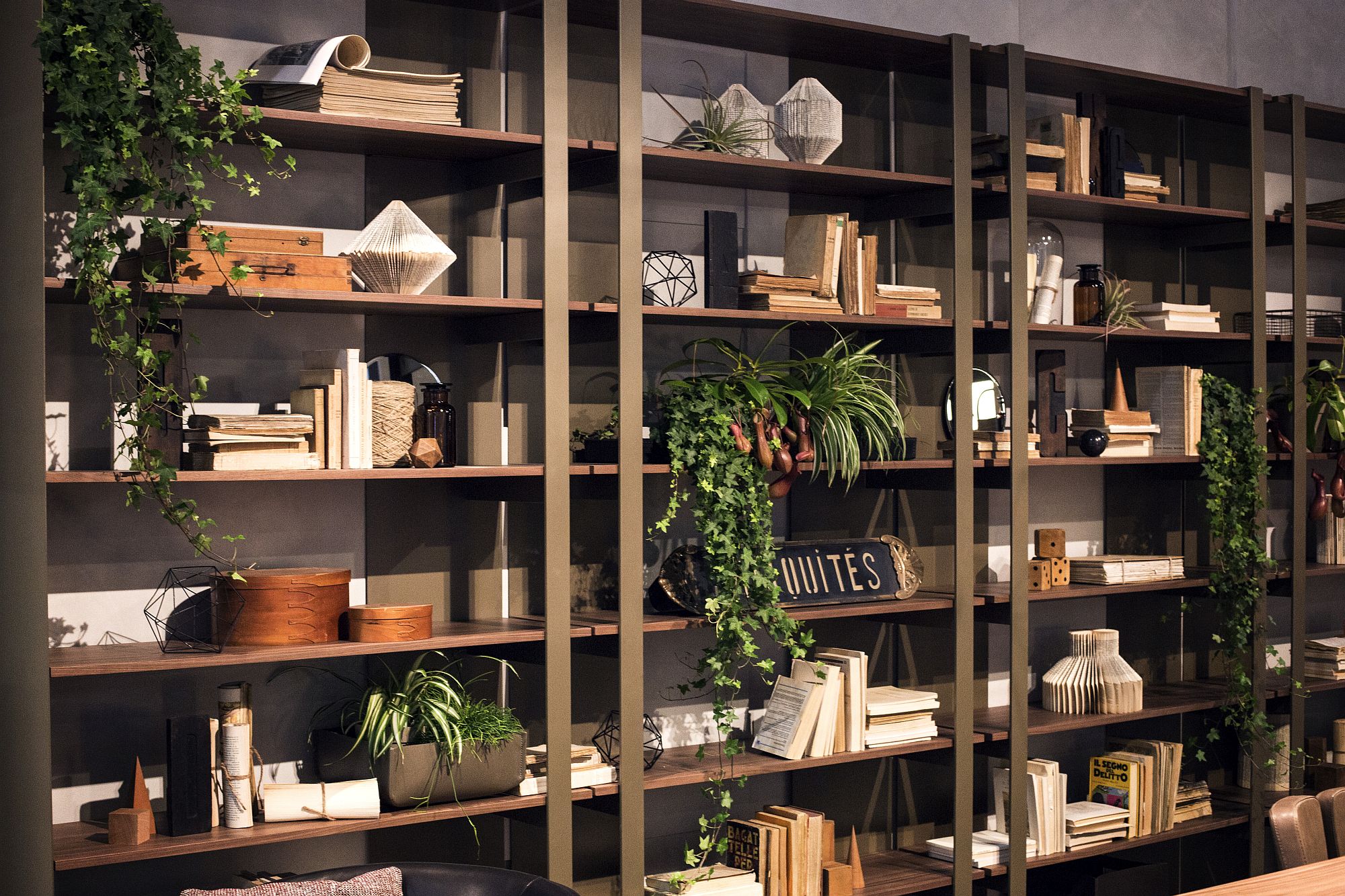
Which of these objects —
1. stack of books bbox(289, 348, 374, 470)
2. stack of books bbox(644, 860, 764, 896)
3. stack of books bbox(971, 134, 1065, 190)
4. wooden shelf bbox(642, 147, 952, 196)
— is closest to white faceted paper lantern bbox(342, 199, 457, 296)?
stack of books bbox(289, 348, 374, 470)

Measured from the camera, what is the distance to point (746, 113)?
3.97 m

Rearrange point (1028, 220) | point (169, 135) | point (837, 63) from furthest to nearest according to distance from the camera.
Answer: point (1028, 220)
point (837, 63)
point (169, 135)

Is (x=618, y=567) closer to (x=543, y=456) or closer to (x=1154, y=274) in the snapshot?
(x=543, y=456)

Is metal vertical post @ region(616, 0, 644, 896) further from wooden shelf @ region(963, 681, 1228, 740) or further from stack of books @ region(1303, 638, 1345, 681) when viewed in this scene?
stack of books @ region(1303, 638, 1345, 681)

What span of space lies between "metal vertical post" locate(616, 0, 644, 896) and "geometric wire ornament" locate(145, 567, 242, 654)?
1.03m

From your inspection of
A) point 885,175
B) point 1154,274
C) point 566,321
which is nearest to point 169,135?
point 566,321

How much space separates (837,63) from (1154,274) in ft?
5.27

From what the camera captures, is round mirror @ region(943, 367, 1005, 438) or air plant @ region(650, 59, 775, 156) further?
round mirror @ region(943, 367, 1005, 438)

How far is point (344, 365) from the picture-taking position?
3.23m

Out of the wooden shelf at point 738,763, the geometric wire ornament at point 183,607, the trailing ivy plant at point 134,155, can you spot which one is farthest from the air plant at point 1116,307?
the geometric wire ornament at point 183,607

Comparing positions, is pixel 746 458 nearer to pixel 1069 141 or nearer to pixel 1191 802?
pixel 1069 141

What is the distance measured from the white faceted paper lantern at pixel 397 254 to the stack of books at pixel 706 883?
174 centimetres

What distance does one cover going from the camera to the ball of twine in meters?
3.33

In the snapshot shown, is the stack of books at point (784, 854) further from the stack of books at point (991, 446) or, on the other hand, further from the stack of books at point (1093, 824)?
the stack of books at point (991, 446)
